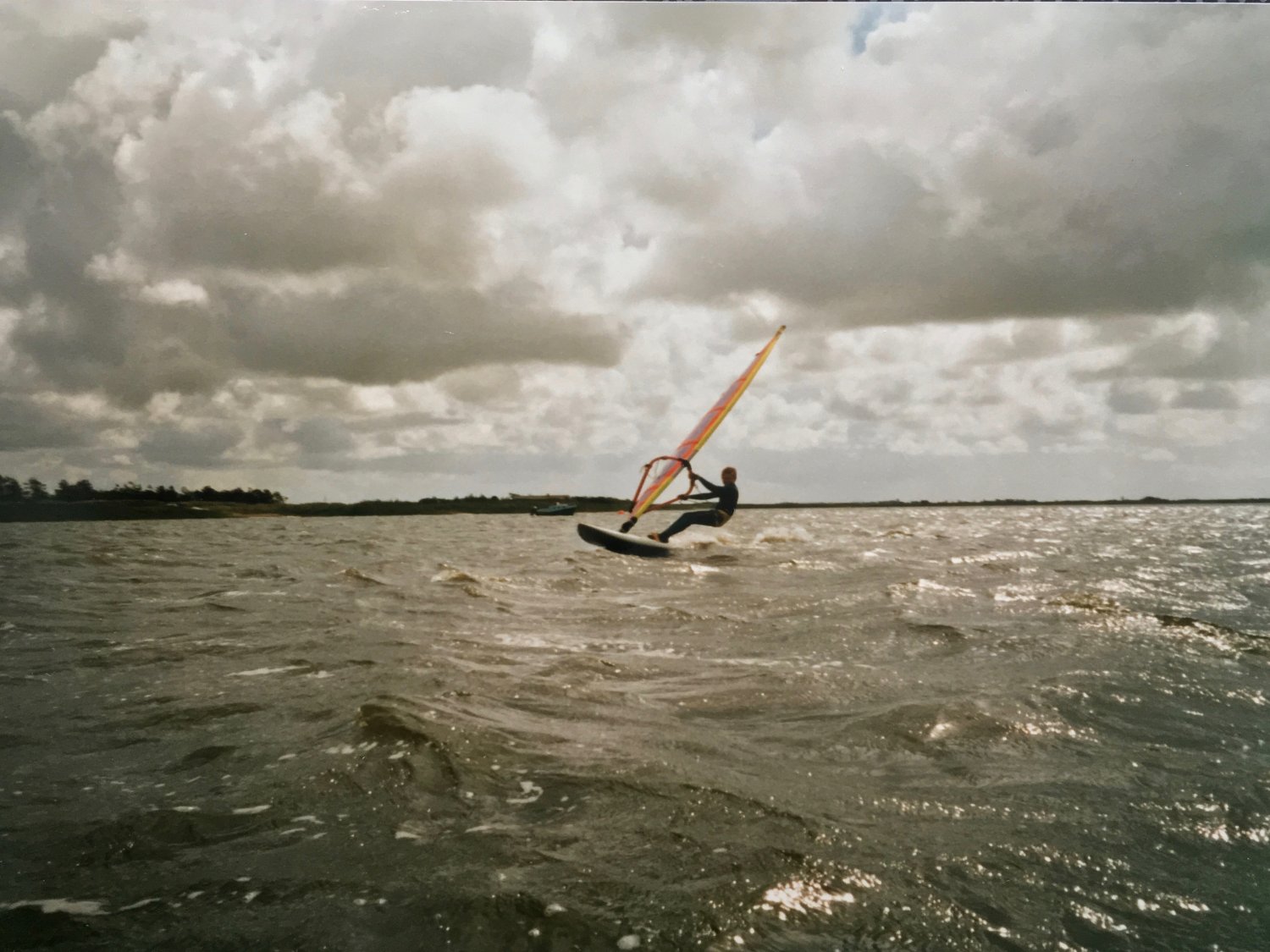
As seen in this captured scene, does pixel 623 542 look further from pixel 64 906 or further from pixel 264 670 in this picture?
pixel 64 906

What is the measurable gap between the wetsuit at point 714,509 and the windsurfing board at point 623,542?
1216mm

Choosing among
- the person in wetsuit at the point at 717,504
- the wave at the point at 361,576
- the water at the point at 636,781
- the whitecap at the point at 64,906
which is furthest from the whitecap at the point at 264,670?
the person in wetsuit at the point at 717,504

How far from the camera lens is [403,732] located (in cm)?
575

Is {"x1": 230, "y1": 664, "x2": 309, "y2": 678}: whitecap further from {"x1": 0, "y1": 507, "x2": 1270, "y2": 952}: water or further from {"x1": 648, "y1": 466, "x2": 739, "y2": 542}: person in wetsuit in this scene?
{"x1": 648, "y1": 466, "x2": 739, "y2": 542}: person in wetsuit

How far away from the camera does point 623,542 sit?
2158 cm

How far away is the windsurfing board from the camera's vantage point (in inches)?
838

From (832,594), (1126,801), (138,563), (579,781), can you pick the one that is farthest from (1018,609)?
(138,563)

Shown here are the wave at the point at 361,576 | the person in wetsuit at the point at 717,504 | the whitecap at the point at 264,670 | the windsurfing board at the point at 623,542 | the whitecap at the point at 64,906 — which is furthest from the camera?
the windsurfing board at the point at 623,542

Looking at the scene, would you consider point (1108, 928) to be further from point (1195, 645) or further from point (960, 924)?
point (1195, 645)

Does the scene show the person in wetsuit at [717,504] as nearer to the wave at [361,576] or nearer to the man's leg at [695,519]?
the man's leg at [695,519]

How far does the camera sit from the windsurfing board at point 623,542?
838 inches

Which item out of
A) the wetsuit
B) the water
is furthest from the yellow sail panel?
the water

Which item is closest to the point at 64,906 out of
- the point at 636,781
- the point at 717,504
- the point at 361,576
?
the point at 636,781

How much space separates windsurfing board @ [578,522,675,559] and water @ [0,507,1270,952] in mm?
9709
